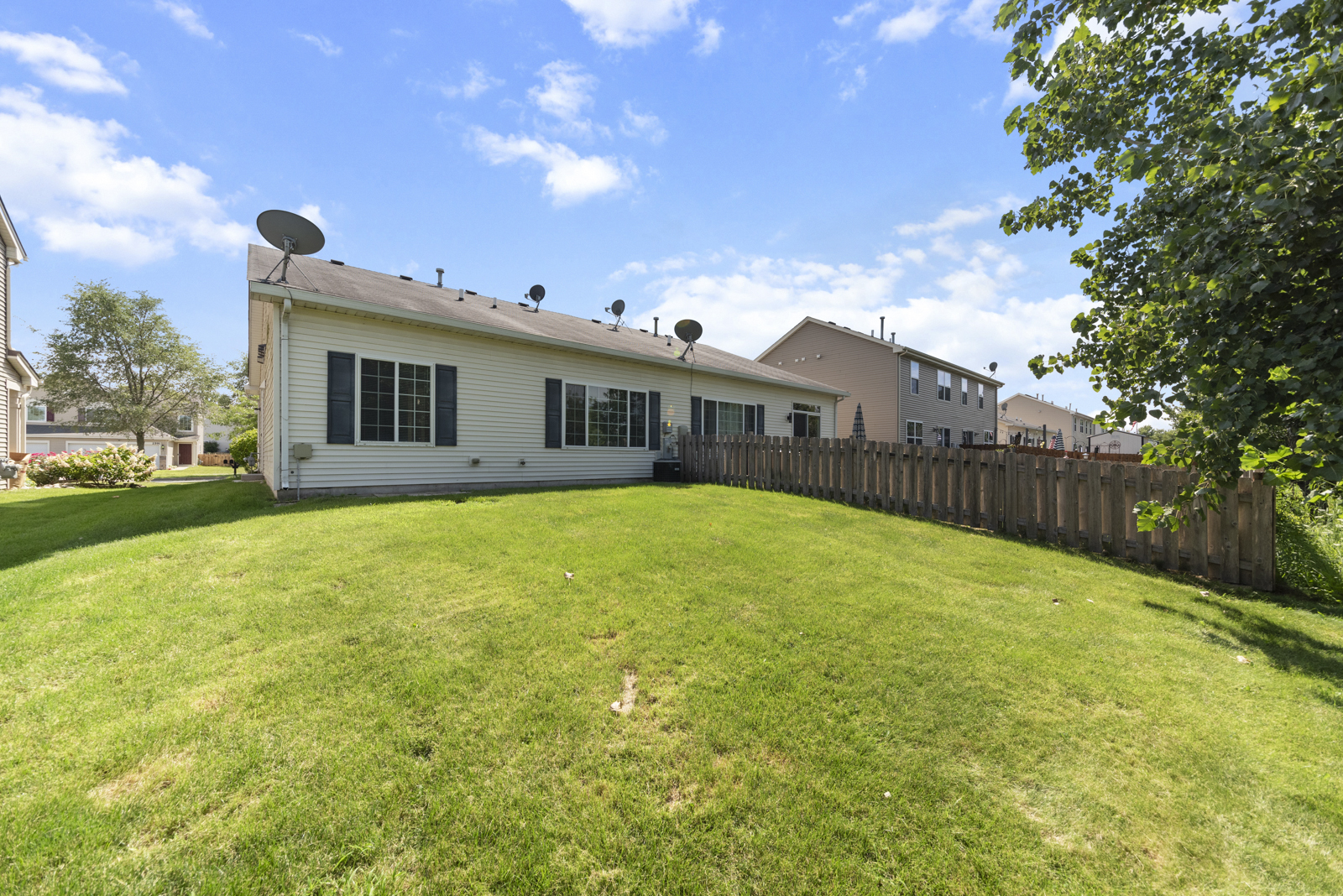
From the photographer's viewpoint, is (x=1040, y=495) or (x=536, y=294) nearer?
(x=1040, y=495)

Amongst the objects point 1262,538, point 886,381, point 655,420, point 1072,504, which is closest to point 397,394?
point 655,420

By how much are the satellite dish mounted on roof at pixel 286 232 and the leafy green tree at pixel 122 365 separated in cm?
3239

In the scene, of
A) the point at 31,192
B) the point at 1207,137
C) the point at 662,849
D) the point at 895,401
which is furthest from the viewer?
the point at 895,401

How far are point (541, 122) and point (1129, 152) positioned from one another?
10.5m

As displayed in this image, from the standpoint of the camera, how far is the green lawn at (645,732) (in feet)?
5.36

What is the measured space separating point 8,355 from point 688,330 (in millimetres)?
18443

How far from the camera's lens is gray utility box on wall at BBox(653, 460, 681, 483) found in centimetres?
1169

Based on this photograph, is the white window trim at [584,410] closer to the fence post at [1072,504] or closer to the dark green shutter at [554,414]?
the dark green shutter at [554,414]

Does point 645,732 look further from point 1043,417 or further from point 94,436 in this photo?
point 1043,417

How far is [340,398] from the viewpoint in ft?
26.2

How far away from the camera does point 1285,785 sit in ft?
6.90

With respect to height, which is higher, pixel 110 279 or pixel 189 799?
pixel 110 279

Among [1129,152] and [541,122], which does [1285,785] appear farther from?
[541,122]

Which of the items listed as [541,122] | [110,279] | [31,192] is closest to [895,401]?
[541,122]
